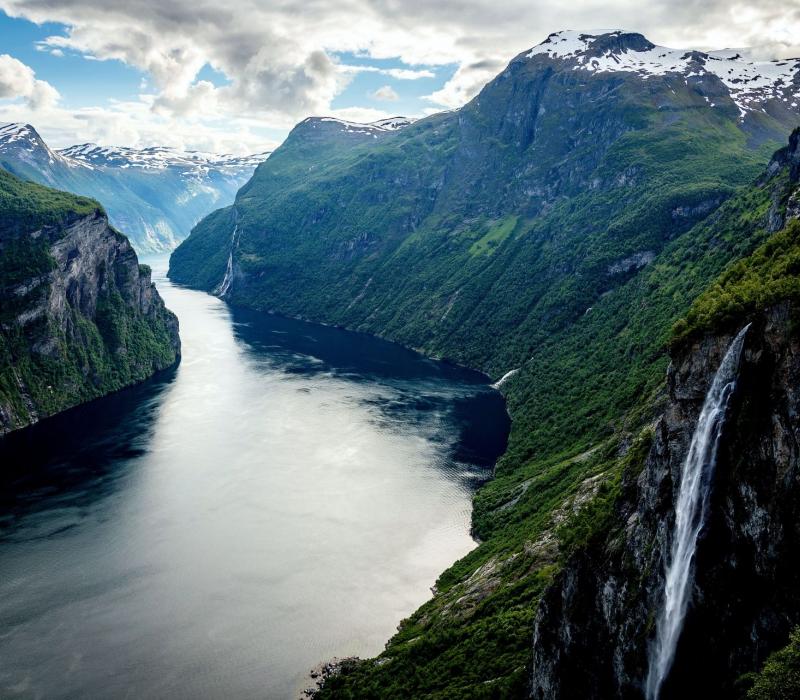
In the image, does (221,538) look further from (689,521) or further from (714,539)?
(714,539)

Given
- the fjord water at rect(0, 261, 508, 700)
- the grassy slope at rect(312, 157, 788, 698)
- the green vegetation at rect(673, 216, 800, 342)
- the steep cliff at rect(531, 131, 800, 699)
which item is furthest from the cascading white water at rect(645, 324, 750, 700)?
the fjord water at rect(0, 261, 508, 700)

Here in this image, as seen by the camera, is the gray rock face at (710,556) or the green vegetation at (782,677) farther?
the gray rock face at (710,556)

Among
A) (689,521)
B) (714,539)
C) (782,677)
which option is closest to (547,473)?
(689,521)

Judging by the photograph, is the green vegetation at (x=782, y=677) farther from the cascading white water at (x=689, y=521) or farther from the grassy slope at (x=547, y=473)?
the grassy slope at (x=547, y=473)

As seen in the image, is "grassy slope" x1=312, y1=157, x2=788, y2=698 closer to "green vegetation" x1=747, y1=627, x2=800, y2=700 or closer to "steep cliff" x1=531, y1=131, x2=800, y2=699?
"steep cliff" x1=531, y1=131, x2=800, y2=699

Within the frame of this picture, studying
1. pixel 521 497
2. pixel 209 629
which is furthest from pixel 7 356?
pixel 521 497

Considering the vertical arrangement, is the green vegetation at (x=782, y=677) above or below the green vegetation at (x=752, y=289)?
below

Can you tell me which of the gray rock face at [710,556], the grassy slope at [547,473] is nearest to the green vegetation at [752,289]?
the gray rock face at [710,556]
